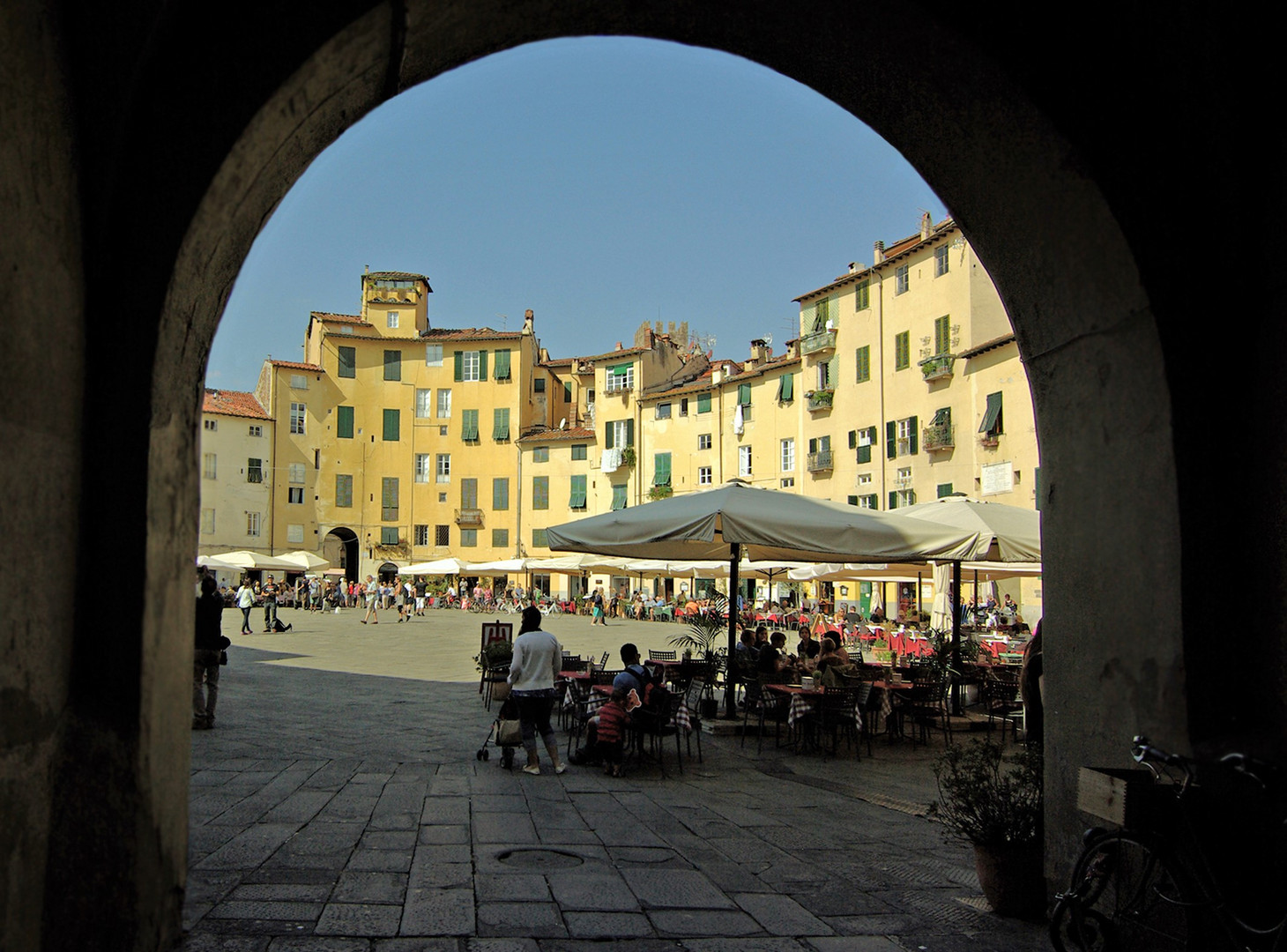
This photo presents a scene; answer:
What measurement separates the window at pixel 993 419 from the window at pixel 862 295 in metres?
8.71

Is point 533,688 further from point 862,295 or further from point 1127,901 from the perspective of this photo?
point 862,295

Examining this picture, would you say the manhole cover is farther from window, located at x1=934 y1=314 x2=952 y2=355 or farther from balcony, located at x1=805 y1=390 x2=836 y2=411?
balcony, located at x1=805 y1=390 x2=836 y2=411

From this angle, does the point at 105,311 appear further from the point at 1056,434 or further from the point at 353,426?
the point at 353,426

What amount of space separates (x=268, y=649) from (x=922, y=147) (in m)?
21.6

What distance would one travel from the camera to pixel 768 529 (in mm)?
9312

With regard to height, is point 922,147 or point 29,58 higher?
point 922,147

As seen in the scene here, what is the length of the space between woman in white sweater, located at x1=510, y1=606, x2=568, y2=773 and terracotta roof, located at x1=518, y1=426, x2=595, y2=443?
4661 centimetres

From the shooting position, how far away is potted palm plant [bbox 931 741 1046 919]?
4676mm

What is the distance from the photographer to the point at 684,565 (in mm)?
26750

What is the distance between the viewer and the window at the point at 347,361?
57.6 m

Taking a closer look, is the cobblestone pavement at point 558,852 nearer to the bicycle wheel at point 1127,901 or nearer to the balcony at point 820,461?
the bicycle wheel at point 1127,901

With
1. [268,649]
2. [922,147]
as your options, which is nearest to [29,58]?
[922,147]

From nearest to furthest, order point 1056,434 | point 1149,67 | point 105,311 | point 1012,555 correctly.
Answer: point 105,311 < point 1149,67 < point 1056,434 < point 1012,555

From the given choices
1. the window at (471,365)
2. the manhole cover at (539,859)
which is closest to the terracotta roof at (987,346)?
the manhole cover at (539,859)
